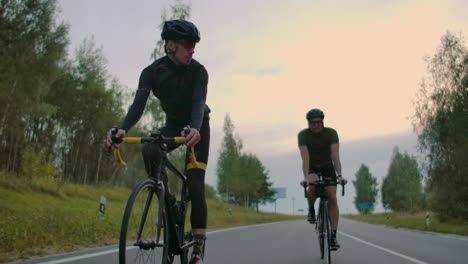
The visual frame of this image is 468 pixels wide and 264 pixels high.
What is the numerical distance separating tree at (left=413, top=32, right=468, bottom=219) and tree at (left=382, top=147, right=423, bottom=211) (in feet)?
175

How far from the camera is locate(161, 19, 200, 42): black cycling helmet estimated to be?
337cm

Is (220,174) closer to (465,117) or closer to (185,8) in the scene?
(185,8)

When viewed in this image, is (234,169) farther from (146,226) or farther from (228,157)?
(146,226)

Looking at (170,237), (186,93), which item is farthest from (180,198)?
(186,93)

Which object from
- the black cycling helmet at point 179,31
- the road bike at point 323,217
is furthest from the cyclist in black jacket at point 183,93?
the road bike at point 323,217

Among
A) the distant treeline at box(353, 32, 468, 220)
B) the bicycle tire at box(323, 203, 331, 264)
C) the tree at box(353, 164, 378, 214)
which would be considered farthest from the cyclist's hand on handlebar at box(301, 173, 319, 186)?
the tree at box(353, 164, 378, 214)

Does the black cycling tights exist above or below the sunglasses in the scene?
below

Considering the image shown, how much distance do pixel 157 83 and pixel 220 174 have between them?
62033 millimetres

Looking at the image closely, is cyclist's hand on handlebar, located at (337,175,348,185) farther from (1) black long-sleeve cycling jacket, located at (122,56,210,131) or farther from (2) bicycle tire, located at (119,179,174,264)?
(2) bicycle tire, located at (119,179,174,264)

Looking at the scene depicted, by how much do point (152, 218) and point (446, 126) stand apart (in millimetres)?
26947

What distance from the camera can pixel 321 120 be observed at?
21.0ft

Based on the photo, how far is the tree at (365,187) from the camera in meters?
123

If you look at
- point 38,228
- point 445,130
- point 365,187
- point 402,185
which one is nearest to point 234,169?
point 445,130

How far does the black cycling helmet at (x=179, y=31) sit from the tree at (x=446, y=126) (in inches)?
944
